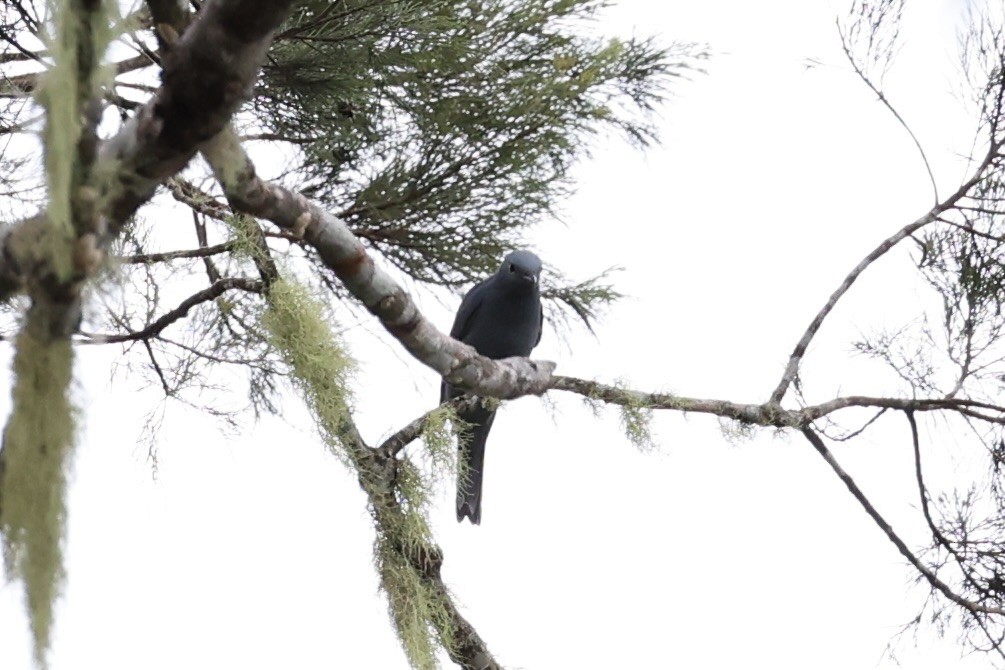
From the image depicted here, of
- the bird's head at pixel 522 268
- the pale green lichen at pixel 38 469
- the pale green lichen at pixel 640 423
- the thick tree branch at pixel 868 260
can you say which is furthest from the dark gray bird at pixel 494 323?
the pale green lichen at pixel 38 469

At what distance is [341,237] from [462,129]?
0.66 meters

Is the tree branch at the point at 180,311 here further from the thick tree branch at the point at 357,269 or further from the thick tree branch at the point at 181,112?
the thick tree branch at the point at 181,112

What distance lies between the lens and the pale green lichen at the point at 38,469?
80 centimetres

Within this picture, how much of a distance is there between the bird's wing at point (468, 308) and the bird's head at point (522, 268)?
0.07 meters

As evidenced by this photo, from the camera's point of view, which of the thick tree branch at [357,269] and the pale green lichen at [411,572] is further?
the pale green lichen at [411,572]

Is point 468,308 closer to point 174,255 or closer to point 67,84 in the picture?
point 174,255

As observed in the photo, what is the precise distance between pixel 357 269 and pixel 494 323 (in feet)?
2.76

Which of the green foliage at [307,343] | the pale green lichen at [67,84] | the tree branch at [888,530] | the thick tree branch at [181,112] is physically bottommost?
the tree branch at [888,530]

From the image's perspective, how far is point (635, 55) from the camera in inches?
74.6

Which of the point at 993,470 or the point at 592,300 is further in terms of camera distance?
the point at 592,300

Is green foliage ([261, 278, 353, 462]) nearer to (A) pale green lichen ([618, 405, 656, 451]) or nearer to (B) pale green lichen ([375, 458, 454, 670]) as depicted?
(B) pale green lichen ([375, 458, 454, 670])

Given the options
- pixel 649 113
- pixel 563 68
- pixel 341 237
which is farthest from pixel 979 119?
pixel 341 237

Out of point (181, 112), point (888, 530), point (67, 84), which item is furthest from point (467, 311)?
point (67, 84)

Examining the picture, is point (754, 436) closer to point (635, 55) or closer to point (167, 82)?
point (635, 55)
